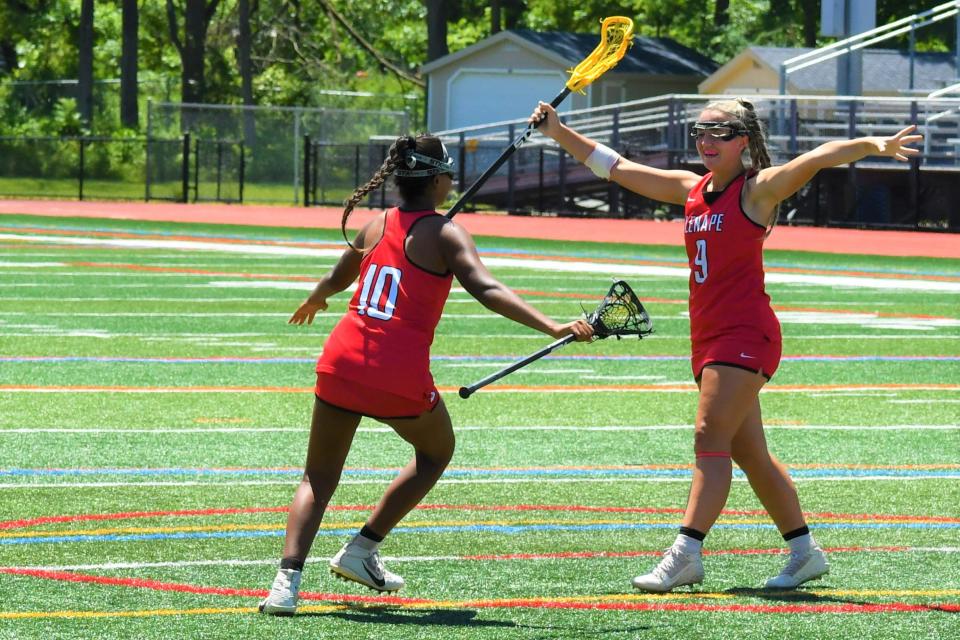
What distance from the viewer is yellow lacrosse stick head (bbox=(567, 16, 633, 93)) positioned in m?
7.49

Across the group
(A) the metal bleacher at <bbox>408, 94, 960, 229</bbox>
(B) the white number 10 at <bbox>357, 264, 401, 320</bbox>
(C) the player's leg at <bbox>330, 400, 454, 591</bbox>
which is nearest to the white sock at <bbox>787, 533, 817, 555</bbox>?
(C) the player's leg at <bbox>330, 400, 454, 591</bbox>

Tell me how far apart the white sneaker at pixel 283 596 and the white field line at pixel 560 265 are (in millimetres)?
17166

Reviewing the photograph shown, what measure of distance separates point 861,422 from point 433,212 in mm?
5779

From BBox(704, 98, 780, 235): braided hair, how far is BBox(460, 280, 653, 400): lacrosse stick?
622 millimetres

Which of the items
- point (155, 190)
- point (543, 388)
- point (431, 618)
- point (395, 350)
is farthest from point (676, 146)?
point (431, 618)

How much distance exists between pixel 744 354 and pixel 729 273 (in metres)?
0.31

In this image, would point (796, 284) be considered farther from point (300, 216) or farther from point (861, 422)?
point (300, 216)

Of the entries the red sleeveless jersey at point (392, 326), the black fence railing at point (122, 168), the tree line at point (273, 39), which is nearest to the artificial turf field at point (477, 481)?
the red sleeveless jersey at point (392, 326)

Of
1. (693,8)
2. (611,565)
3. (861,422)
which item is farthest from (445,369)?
(693,8)

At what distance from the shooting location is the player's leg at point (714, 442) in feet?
22.1

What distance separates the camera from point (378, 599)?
6668 millimetres

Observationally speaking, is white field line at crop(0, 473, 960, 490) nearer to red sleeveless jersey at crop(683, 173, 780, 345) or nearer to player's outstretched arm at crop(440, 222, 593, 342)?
red sleeveless jersey at crop(683, 173, 780, 345)

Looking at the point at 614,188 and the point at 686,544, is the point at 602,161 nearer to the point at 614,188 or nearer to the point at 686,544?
the point at 686,544

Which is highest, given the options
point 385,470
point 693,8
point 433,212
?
point 693,8
